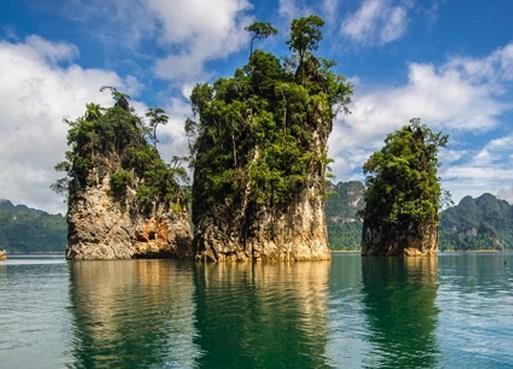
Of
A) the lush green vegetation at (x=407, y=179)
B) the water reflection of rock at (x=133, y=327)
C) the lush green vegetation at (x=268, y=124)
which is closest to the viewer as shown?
the water reflection of rock at (x=133, y=327)

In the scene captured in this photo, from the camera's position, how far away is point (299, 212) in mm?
60219

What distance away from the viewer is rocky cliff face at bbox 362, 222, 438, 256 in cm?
8306

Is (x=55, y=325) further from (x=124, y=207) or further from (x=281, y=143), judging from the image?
(x=124, y=207)

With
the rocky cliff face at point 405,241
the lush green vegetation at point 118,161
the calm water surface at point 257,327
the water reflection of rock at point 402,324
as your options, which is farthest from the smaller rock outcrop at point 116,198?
the water reflection of rock at point 402,324

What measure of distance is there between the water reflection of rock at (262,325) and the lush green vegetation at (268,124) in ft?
86.5

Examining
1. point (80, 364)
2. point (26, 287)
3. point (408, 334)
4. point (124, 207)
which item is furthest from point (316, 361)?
point (124, 207)

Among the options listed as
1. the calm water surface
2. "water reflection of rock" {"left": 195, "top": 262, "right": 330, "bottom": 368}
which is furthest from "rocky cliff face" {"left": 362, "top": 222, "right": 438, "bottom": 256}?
"water reflection of rock" {"left": 195, "top": 262, "right": 330, "bottom": 368}

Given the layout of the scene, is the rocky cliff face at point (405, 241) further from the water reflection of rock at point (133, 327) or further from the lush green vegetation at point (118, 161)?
the water reflection of rock at point (133, 327)

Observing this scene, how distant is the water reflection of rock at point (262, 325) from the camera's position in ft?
47.0

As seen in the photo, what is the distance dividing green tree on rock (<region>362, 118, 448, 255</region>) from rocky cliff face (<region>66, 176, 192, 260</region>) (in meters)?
33.7

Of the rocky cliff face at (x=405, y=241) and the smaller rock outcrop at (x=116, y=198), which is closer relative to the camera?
the smaller rock outcrop at (x=116, y=198)

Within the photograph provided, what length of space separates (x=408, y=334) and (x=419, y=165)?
69.3m

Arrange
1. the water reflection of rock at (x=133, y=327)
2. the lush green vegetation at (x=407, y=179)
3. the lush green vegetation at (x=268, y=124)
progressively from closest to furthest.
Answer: the water reflection of rock at (x=133, y=327) → the lush green vegetation at (x=268, y=124) → the lush green vegetation at (x=407, y=179)

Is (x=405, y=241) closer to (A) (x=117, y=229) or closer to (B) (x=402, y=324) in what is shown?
(A) (x=117, y=229)
